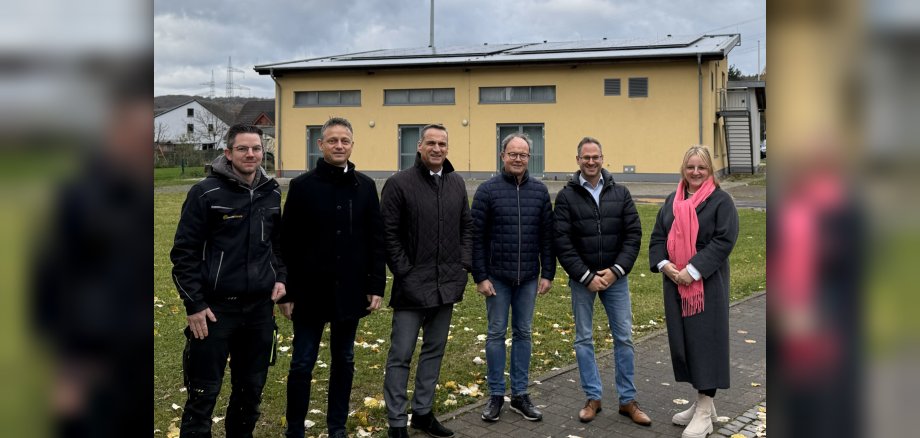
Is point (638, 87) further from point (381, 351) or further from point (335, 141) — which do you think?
point (335, 141)

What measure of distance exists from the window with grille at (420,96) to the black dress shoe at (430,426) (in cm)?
3018

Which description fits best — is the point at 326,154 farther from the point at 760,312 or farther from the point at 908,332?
the point at 760,312

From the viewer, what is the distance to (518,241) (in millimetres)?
5680

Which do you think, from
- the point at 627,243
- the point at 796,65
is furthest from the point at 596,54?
the point at 796,65

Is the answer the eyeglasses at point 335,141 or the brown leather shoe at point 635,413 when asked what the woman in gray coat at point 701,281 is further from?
the eyeglasses at point 335,141

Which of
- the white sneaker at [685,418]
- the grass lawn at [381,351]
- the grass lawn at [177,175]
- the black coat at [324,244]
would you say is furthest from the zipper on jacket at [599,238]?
the grass lawn at [177,175]

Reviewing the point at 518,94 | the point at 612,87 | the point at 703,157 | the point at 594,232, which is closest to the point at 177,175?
the point at 518,94

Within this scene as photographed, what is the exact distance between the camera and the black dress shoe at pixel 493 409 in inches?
223

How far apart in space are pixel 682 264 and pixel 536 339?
302cm

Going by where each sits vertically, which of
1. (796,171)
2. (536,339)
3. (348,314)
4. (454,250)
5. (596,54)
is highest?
(596,54)

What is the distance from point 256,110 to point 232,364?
6648 centimetres

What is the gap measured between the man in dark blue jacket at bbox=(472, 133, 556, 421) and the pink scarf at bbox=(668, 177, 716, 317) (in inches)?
36.6

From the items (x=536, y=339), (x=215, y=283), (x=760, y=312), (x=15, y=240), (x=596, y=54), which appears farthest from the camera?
(x=596, y=54)

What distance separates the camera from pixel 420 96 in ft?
116
